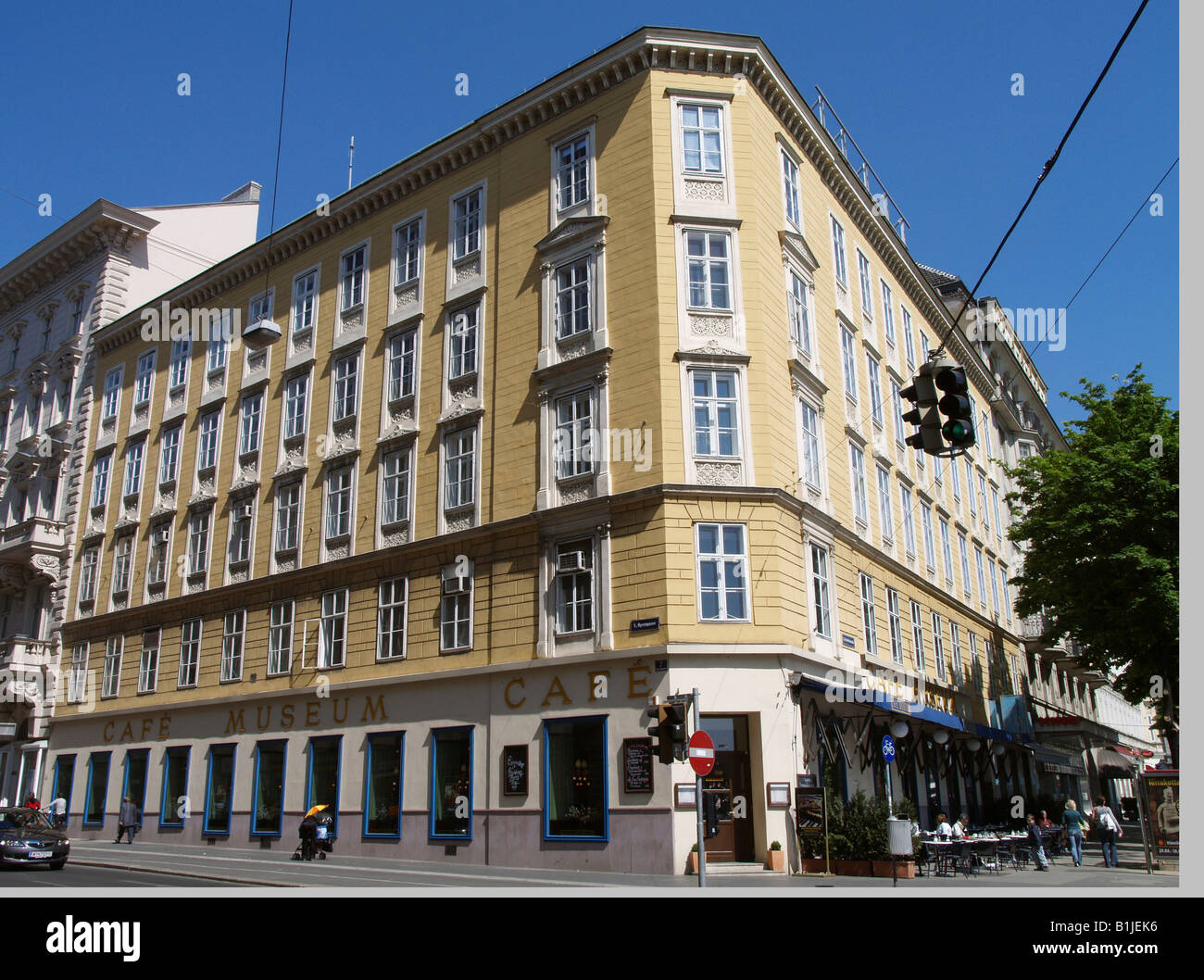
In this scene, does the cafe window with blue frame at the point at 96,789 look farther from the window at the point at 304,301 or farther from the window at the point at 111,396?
the window at the point at 304,301

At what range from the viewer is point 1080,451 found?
34.2 m

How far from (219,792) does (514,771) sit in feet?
→ 39.1

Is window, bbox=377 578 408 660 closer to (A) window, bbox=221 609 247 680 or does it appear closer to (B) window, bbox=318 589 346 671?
(B) window, bbox=318 589 346 671

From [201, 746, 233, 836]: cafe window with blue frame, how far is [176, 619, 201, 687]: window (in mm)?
2996

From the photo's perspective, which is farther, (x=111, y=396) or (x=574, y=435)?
(x=111, y=396)

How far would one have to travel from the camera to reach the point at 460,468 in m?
26.5

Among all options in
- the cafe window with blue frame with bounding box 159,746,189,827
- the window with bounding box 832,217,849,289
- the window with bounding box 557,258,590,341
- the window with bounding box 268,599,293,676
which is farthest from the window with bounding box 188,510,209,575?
the window with bounding box 832,217,849,289

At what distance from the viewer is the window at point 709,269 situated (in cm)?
2419

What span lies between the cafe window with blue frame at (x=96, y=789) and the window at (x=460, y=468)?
17.2 meters

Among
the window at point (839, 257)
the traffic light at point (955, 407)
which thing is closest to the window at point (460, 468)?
the window at point (839, 257)

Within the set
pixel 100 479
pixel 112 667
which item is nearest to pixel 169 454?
pixel 100 479

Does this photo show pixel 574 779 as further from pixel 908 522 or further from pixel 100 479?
pixel 100 479

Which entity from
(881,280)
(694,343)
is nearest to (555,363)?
(694,343)

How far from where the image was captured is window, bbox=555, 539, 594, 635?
22859 mm
